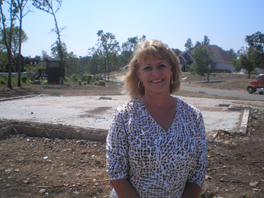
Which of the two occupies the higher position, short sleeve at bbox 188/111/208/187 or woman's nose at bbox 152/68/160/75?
woman's nose at bbox 152/68/160/75

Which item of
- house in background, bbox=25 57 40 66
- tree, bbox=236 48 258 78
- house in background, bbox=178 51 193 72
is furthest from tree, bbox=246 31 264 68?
house in background, bbox=25 57 40 66

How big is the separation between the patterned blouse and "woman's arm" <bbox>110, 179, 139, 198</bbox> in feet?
0.12

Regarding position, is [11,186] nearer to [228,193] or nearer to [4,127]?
[4,127]

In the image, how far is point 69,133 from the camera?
16.5ft

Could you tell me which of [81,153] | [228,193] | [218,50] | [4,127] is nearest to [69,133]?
[81,153]

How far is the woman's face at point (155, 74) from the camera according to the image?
6.70 ft

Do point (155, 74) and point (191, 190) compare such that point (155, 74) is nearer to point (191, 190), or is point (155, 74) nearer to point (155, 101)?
point (155, 101)

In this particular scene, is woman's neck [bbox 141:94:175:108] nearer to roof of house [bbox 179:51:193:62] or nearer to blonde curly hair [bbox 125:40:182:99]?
blonde curly hair [bbox 125:40:182:99]

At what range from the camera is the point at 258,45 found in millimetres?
44719

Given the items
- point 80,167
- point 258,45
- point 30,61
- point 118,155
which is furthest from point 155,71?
point 30,61

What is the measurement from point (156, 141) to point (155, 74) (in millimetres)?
570

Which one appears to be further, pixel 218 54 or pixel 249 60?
pixel 218 54

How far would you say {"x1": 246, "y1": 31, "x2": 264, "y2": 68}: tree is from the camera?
42.7 metres

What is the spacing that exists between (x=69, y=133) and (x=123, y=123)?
3426 millimetres
